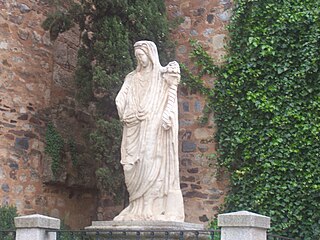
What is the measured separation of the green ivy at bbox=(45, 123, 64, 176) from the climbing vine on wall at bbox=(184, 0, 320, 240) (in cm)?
248

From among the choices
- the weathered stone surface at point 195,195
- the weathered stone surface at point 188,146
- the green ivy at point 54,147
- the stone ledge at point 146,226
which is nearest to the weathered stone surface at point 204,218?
the weathered stone surface at point 195,195

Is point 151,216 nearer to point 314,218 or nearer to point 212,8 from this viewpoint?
point 314,218

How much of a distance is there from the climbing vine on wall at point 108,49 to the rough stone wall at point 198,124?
581 mm

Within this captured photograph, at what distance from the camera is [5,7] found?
11008 mm

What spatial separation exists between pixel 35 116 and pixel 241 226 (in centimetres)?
578

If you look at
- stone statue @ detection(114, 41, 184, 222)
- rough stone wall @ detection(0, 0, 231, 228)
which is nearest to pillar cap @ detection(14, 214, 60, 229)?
stone statue @ detection(114, 41, 184, 222)

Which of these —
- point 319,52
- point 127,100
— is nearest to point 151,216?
point 127,100

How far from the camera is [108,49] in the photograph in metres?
10.6

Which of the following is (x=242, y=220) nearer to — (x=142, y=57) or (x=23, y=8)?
(x=142, y=57)

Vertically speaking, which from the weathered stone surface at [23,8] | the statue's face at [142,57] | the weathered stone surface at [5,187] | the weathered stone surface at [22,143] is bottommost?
the weathered stone surface at [5,187]

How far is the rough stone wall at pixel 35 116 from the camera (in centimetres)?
1076

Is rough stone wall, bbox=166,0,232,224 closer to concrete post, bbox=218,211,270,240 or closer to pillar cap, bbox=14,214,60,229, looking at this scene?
pillar cap, bbox=14,214,60,229

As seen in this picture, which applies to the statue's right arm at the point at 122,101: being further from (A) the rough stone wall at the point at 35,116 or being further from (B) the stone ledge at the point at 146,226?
(A) the rough stone wall at the point at 35,116

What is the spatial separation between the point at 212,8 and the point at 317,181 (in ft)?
11.1
